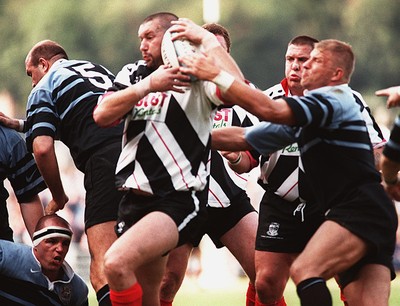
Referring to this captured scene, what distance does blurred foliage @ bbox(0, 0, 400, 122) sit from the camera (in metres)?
35.7

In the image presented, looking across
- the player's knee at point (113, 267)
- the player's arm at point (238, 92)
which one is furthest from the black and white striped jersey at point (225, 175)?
the player's knee at point (113, 267)

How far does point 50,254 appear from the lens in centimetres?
868

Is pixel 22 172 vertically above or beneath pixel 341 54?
beneath

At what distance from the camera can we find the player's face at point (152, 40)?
7.64 meters

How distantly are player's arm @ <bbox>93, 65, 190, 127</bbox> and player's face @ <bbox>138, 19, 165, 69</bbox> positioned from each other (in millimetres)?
284

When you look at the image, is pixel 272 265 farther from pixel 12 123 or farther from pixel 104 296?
pixel 12 123

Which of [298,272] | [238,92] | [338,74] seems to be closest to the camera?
[238,92]

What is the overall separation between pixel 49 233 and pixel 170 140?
168 cm

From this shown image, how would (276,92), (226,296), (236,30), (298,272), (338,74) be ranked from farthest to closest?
(236,30)
(226,296)
(276,92)
(338,74)
(298,272)

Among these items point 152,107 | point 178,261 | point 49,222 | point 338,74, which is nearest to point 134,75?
point 152,107

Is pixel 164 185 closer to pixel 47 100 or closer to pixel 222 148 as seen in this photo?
pixel 222 148

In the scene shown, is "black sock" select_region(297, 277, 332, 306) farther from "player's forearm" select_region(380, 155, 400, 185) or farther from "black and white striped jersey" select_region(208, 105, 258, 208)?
"black and white striped jersey" select_region(208, 105, 258, 208)

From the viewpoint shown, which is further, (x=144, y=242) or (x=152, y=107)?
(x=152, y=107)

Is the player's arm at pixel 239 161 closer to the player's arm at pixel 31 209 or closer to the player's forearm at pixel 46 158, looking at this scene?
the player's forearm at pixel 46 158
